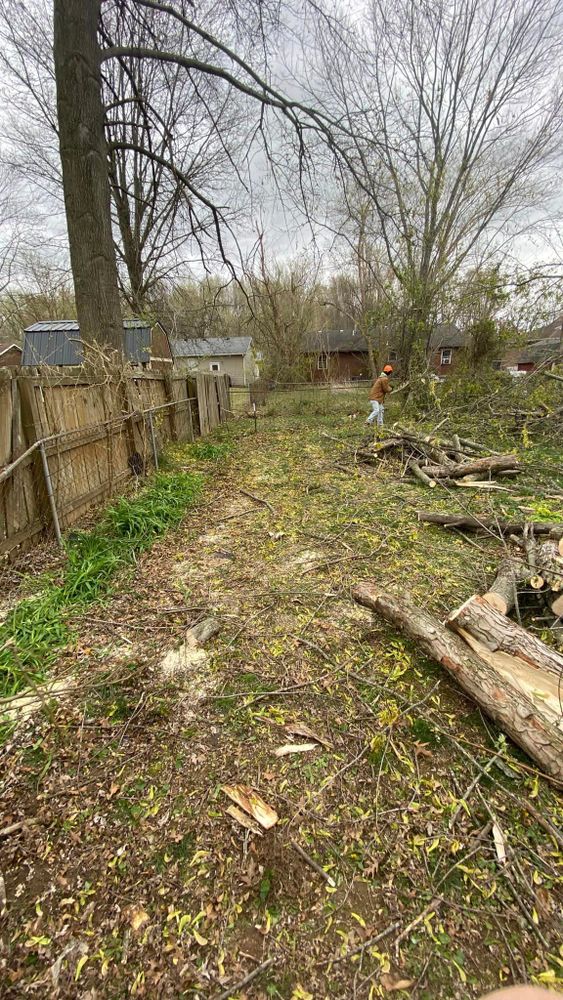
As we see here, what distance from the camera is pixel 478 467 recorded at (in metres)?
6.22

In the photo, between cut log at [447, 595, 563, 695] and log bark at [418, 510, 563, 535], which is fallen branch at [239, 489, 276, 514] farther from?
cut log at [447, 595, 563, 695]

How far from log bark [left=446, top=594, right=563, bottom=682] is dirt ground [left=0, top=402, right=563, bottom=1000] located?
1.18 ft

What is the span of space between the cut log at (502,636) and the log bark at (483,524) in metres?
2.02

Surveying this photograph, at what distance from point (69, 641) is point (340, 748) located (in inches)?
79.1

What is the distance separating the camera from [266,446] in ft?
33.2

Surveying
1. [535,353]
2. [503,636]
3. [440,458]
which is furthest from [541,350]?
[503,636]

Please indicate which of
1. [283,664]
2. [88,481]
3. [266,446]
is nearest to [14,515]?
[88,481]

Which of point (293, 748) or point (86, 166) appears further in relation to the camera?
point (86, 166)

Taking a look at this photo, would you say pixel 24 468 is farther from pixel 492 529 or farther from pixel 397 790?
pixel 492 529

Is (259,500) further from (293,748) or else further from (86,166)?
(86,166)

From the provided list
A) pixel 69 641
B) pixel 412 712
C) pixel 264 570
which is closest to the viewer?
pixel 412 712

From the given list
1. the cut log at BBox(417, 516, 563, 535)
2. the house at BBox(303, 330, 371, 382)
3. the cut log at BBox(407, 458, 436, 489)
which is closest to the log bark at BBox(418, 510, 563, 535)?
the cut log at BBox(417, 516, 563, 535)

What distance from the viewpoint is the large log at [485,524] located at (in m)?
4.12

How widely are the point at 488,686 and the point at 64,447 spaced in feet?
14.5
